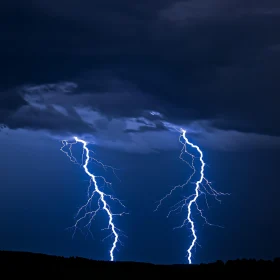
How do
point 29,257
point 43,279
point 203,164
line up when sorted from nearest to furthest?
point 43,279, point 29,257, point 203,164

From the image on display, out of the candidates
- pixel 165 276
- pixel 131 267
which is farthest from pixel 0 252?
pixel 165 276

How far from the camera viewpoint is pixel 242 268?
1065 centimetres

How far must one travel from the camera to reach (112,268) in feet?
35.7

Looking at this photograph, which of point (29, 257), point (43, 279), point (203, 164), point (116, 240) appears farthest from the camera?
point (203, 164)

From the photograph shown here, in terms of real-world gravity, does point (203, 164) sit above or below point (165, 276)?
above

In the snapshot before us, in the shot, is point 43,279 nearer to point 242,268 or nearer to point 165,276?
point 165,276

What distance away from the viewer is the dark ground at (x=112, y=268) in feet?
33.7

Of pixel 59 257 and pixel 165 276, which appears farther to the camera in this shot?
pixel 59 257

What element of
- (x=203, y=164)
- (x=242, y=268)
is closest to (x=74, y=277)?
(x=242, y=268)

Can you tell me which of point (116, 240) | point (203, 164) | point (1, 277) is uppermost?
point (203, 164)

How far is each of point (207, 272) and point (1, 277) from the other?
168 inches

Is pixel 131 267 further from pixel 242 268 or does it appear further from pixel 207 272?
pixel 242 268

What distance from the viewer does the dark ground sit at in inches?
404

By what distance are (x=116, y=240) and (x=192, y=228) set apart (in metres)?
3.02
